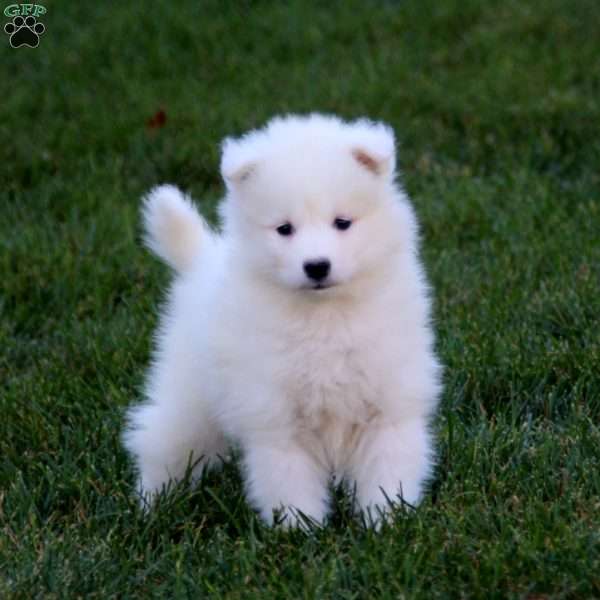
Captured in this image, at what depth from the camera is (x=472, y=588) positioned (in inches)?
140

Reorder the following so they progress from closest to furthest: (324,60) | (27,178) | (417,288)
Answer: (417,288) < (27,178) < (324,60)

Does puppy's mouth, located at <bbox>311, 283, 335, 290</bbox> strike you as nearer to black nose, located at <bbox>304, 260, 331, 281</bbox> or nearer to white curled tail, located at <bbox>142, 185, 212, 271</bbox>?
black nose, located at <bbox>304, 260, 331, 281</bbox>

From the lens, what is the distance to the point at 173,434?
175 inches

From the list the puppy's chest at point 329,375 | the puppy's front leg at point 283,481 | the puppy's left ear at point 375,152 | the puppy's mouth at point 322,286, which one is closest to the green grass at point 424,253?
the puppy's front leg at point 283,481

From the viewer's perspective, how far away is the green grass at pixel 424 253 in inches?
150

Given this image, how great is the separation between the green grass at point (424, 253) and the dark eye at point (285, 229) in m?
0.88

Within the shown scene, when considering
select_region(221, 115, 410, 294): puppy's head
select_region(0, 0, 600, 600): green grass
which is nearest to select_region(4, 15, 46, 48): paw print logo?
select_region(0, 0, 600, 600): green grass

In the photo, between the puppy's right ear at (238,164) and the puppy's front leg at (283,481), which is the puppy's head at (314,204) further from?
the puppy's front leg at (283,481)

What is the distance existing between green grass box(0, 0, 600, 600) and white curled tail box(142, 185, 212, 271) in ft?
2.46

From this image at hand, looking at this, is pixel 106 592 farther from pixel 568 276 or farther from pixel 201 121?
pixel 201 121

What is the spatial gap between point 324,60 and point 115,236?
10.7 ft

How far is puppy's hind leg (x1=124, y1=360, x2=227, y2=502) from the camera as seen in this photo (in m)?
4.37

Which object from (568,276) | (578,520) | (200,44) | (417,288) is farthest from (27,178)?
(578,520)

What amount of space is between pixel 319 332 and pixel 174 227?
0.78m
